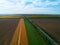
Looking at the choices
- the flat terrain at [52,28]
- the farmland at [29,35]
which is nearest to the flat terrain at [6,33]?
the farmland at [29,35]

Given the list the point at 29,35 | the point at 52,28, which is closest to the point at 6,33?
the point at 29,35

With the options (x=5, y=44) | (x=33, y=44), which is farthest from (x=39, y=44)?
(x=5, y=44)

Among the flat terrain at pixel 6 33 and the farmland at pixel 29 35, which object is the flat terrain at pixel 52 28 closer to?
the farmland at pixel 29 35

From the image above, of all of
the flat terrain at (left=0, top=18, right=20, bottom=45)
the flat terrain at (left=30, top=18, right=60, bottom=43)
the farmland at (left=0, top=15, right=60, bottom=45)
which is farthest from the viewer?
the flat terrain at (left=30, top=18, right=60, bottom=43)

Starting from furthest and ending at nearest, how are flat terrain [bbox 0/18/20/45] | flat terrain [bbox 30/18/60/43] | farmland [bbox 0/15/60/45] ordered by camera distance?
flat terrain [bbox 30/18/60/43]
flat terrain [bbox 0/18/20/45]
farmland [bbox 0/15/60/45]

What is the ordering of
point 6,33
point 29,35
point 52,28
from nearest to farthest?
point 29,35
point 6,33
point 52,28

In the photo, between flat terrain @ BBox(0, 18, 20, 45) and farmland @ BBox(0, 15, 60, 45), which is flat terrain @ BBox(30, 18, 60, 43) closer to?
farmland @ BBox(0, 15, 60, 45)

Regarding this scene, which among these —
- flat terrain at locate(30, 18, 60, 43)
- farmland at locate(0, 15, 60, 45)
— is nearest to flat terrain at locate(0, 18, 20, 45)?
farmland at locate(0, 15, 60, 45)

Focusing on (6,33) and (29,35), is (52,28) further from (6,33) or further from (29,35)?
(29,35)

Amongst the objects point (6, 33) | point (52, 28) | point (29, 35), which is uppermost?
point (29, 35)

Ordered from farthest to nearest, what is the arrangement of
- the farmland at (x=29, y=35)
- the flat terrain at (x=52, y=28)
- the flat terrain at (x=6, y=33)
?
the flat terrain at (x=52, y=28)
the flat terrain at (x=6, y=33)
the farmland at (x=29, y=35)

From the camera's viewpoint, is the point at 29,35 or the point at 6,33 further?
the point at 6,33
